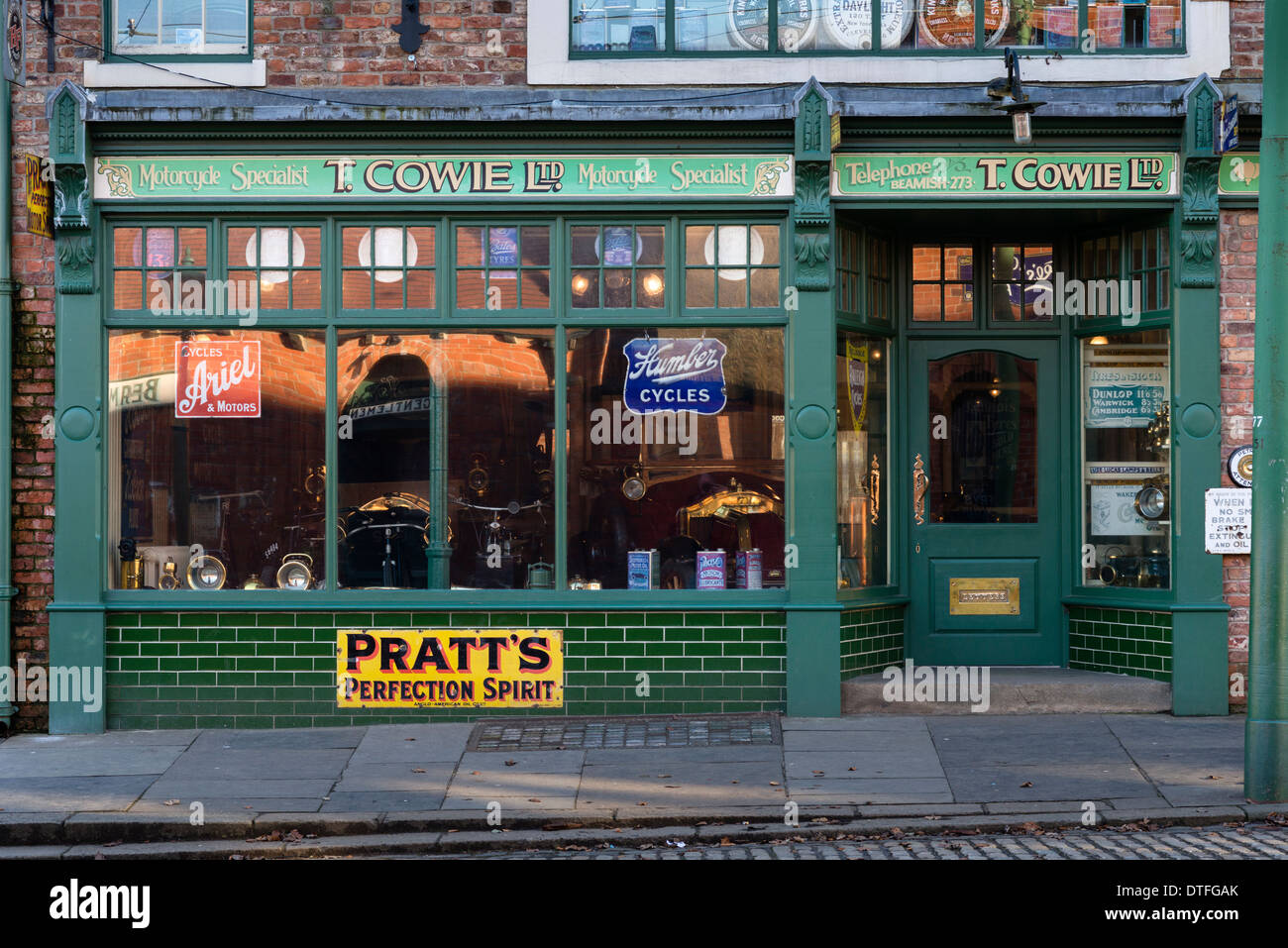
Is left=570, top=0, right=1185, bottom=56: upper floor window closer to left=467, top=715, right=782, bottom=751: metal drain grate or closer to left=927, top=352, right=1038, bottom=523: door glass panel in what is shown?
left=927, top=352, right=1038, bottom=523: door glass panel

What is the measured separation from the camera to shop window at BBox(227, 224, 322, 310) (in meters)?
10.7

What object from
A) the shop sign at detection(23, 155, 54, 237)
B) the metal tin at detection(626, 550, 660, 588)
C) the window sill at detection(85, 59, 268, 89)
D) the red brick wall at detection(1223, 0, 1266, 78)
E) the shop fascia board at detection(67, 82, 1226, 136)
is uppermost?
the red brick wall at detection(1223, 0, 1266, 78)

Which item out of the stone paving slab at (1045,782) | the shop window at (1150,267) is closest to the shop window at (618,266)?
the shop window at (1150,267)

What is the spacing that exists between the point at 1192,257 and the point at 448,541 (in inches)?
233

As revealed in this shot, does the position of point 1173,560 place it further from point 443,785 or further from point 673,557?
point 443,785

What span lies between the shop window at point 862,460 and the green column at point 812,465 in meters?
0.42

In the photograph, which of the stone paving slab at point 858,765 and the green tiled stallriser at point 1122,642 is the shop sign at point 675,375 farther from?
the green tiled stallriser at point 1122,642

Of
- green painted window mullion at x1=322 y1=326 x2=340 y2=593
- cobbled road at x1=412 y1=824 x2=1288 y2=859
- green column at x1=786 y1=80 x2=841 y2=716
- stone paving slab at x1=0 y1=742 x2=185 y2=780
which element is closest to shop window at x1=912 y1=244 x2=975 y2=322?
green column at x1=786 y1=80 x2=841 y2=716

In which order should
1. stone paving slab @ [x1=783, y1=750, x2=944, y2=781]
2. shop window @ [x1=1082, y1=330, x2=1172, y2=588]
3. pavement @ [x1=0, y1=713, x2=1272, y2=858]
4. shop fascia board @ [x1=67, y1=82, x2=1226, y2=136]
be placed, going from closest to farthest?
1. pavement @ [x1=0, y1=713, x2=1272, y2=858]
2. stone paving slab @ [x1=783, y1=750, x2=944, y2=781]
3. shop fascia board @ [x1=67, y1=82, x2=1226, y2=136]
4. shop window @ [x1=1082, y1=330, x2=1172, y2=588]

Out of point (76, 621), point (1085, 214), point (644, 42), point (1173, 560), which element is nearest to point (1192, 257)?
point (1085, 214)

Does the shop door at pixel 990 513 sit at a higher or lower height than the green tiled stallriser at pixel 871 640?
higher

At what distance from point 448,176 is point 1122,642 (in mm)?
6218

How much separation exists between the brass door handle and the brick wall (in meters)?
2.22

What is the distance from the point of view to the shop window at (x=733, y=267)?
10711 millimetres
